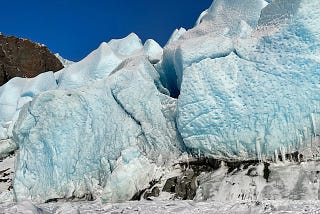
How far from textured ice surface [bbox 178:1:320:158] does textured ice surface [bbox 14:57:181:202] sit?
131 centimetres

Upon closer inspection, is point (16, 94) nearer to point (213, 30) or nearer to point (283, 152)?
point (213, 30)

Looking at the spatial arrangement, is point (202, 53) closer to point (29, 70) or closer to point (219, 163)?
point (219, 163)

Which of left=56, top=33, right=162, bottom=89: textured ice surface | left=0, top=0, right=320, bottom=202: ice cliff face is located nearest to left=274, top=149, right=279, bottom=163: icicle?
left=0, top=0, right=320, bottom=202: ice cliff face

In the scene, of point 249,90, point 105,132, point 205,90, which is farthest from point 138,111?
point 249,90

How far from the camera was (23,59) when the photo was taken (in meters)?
40.5

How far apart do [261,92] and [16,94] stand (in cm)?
1617

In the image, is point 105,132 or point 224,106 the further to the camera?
point 105,132

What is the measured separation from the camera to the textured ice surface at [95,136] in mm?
16672

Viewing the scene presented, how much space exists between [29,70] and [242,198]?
1154 inches

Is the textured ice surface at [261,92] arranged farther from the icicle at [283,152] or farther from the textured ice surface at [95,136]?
the textured ice surface at [95,136]

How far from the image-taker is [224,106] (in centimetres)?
1561

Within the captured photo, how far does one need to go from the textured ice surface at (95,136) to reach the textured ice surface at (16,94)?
7.55 m

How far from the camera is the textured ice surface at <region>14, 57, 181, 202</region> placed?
54.7ft

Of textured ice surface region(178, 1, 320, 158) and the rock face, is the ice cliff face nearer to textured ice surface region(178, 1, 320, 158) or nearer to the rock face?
textured ice surface region(178, 1, 320, 158)
